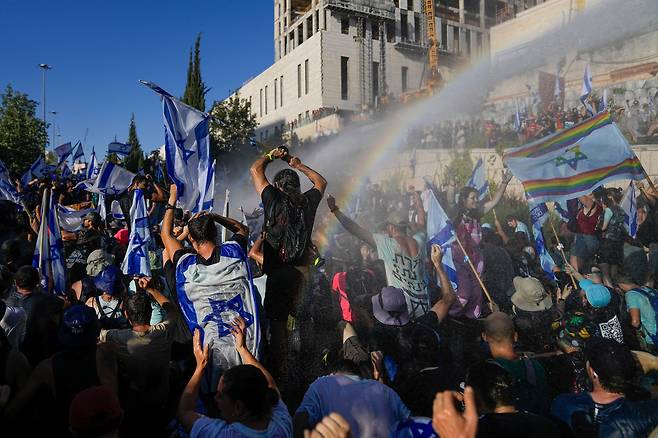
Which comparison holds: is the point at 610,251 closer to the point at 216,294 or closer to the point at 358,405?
the point at 358,405

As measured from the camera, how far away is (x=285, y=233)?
12.0 feet

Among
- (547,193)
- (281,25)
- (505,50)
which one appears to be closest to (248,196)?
(505,50)

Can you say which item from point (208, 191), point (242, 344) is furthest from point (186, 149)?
point (242, 344)

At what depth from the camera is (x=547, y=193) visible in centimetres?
545

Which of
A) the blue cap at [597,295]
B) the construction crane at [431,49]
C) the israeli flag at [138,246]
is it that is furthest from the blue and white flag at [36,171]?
the construction crane at [431,49]

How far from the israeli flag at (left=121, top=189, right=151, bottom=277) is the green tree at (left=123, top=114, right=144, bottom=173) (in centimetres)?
3170

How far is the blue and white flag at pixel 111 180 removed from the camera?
10.7m

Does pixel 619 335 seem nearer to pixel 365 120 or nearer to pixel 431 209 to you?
pixel 431 209

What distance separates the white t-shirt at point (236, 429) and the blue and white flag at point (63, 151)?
1667 cm

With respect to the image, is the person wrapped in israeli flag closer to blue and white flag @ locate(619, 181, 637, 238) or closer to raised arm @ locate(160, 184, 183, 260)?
raised arm @ locate(160, 184, 183, 260)

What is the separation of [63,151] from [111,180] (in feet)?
23.2

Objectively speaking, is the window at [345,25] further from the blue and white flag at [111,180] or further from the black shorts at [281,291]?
the black shorts at [281,291]

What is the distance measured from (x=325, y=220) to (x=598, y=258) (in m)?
5.23

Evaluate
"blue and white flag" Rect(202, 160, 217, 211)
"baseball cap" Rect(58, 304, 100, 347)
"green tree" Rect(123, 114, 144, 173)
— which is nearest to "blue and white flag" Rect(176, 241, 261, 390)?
"baseball cap" Rect(58, 304, 100, 347)
